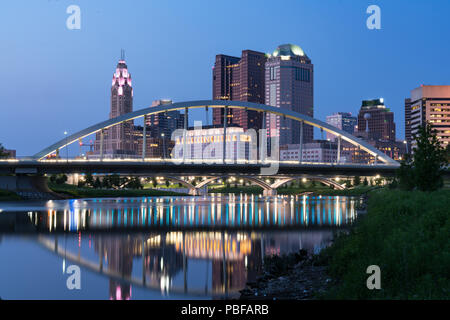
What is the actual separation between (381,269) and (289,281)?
308cm

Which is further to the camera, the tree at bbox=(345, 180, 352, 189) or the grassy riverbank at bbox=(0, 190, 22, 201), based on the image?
the tree at bbox=(345, 180, 352, 189)

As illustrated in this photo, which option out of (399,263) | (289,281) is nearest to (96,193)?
(289,281)

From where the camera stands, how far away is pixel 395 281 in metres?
11.7

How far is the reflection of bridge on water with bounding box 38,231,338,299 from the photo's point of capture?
15268mm

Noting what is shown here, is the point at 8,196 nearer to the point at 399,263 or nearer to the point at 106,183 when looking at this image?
the point at 106,183

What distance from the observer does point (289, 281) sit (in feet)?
47.6

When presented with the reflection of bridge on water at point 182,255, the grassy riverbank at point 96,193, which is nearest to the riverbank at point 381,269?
the reflection of bridge on water at point 182,255

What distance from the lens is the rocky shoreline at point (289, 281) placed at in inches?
499

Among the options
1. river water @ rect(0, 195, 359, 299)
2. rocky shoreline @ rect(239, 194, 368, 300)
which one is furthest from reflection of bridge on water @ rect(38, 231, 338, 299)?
rocky shoreline @ rect(239, 194, 368, 300)

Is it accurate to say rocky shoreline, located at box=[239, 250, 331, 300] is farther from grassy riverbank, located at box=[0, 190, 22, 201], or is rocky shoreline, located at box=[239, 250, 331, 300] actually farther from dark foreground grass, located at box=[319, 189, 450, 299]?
grassy riverbank, located at box=[0, 190, 22, 201]

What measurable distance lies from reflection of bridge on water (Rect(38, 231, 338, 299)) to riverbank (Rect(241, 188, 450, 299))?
149 cm
